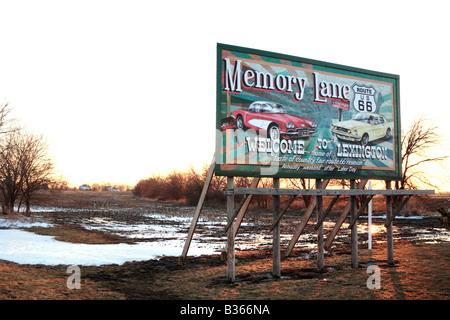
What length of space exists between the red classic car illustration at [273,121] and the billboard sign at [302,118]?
24 mm

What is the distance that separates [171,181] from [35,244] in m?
52.5

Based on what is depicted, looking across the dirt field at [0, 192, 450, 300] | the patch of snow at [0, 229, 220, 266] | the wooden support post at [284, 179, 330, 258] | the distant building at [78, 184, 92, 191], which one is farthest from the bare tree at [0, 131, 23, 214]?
the distant building at [78, 184, 92, 191]

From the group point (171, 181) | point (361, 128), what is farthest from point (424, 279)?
point (171, 181)

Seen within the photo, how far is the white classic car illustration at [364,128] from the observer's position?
36.7 ft

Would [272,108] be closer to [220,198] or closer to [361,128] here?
[361,128]

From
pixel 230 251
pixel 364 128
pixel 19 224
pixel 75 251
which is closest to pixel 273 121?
pixel 364 128

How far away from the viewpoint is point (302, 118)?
415 inches

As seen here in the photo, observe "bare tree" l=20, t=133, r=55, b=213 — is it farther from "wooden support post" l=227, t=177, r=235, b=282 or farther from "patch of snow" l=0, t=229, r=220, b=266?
"wooden support post" l=227, t=177, r=235, b=282

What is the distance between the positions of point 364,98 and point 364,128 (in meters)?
0.88

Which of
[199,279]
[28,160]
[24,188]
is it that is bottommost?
[199,279]

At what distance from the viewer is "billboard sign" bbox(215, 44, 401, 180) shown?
31.4ft

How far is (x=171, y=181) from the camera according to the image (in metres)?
66.6

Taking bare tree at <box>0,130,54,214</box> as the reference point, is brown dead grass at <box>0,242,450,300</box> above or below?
below
